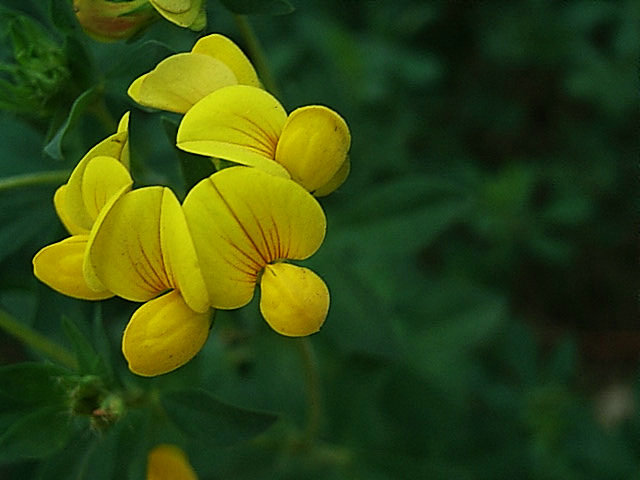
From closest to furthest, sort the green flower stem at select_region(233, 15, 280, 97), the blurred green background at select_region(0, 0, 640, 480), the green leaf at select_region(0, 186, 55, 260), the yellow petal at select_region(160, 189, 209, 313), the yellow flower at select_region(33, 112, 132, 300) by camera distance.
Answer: the yellow petal at select_region(160, 189, 209, 313) → the yellow flower at select_region(33, 112, 132, 300) → the green flower stem at select_region(233, 15, 280, 97) → the green leaf at select_region(0, 186, 55, 260) → the blurred green background at select_region(0, 0, 640, 480)

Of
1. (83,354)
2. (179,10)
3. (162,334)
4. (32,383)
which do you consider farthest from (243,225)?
(32,383)

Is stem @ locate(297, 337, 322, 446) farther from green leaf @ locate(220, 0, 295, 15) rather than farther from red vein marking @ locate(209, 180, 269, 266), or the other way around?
green leaf @ locate(220, 0, 295, 15)

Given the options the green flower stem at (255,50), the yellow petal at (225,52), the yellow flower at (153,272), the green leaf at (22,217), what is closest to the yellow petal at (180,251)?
the yellow flower at (153,272)

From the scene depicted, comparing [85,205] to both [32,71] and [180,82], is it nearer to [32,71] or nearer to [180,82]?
[180,82]

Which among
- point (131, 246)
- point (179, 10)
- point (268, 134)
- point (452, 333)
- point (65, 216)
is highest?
point (179, 10)

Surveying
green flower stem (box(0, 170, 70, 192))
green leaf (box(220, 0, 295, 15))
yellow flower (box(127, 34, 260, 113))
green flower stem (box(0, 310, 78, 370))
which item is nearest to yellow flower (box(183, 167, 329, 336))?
yellow flower (box(127, 34, 260, 113))

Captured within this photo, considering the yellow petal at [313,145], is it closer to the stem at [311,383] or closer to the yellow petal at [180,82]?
the yellow petal at [180,82]
